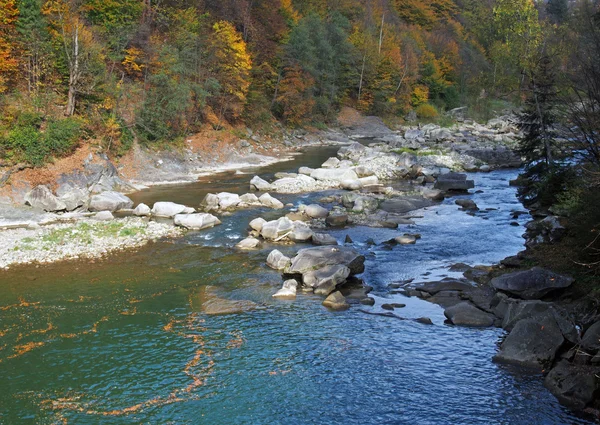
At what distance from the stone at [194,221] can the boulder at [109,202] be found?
3.96m

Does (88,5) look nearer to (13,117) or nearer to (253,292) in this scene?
(13,117)

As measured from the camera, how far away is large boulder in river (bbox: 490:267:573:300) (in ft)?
49.9

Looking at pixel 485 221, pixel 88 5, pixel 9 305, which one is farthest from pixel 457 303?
pixel 88 5

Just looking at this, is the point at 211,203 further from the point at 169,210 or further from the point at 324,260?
the point at 324,260

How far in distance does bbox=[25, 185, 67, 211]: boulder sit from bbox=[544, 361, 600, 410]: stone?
2247 centimetres

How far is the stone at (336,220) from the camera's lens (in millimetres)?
25062

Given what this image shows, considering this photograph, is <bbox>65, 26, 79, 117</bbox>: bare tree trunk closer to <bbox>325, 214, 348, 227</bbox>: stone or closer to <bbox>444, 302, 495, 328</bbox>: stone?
<bbox>325, 214, 348, 227</bbox>: stone

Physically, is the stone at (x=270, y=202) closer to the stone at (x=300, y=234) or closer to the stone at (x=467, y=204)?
the stone at (x=300, y=234)

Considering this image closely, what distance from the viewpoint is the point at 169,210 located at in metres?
25.9

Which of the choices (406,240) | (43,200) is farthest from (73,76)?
(406,240)

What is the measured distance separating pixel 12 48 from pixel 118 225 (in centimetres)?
1543

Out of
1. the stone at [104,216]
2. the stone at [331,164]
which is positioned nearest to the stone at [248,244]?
the stone at [104,216]

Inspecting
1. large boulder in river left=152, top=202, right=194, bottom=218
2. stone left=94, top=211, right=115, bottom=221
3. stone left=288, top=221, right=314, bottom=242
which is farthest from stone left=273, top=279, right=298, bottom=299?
stone left=94, top=211, right=115, bottom=221

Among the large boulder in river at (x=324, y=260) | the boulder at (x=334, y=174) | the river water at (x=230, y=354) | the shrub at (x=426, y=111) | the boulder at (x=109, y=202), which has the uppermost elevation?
the shrub at (x=426, y=111)
